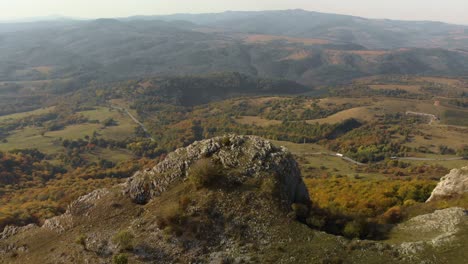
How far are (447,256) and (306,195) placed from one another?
67.3 ft

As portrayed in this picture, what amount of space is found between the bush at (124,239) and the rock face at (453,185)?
49.9 metres

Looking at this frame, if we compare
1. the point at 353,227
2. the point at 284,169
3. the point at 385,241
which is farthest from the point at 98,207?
the point at 385,241

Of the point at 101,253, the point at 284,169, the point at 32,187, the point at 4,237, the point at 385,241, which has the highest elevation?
the point at 284,169

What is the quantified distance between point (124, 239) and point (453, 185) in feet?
174

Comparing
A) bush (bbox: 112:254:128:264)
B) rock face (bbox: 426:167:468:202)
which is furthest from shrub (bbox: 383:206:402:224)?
bush (bbox: 112:254:128:264)

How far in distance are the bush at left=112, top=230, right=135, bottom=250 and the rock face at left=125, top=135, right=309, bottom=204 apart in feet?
25.0

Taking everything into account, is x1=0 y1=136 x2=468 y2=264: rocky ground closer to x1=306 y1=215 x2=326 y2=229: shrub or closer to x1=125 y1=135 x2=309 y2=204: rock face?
x1=125 y1=135 x2=309 y2=204: rock face

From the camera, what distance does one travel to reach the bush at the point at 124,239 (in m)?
42.8

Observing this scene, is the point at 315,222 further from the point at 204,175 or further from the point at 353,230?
the point at 204,175

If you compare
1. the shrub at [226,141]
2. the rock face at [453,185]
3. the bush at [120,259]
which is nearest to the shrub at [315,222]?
the shrub at [226,141]

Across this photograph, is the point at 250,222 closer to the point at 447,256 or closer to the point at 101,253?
the point at 101,253

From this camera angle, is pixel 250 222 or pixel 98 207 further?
pixel 98 207

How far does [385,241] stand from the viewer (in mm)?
42219

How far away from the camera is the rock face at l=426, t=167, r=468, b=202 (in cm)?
6003
